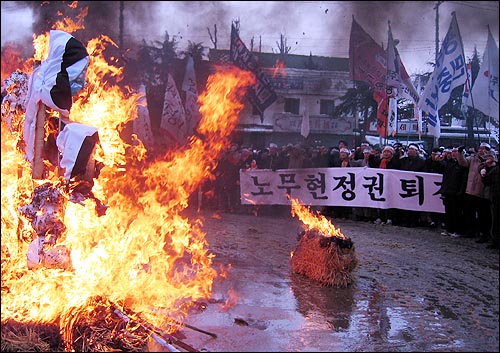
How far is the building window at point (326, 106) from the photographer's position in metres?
11.4

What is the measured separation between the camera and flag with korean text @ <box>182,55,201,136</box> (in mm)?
10758

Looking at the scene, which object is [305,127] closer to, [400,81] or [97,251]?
[400,81]

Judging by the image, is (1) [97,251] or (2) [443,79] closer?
(1) [97,251]

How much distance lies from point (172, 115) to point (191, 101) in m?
0.55

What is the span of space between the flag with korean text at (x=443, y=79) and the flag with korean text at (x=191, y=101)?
185 inches

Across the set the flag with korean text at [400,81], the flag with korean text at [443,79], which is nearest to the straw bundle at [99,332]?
the flag with korean text at [443,79]

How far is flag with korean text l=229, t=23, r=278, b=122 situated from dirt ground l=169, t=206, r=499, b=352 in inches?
117

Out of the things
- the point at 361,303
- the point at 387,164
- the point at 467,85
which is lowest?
the point at 361,303

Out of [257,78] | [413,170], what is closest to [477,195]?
[413,170]

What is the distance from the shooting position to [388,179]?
31.4ft

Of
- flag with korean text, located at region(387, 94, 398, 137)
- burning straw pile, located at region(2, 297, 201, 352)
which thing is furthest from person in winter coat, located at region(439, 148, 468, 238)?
burning straw pile, located at region(2, 297, 201, 352)

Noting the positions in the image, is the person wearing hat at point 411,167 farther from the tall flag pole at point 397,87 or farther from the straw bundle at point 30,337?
the straw bundle at point 30,337

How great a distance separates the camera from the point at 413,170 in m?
9.45

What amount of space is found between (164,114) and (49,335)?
7884 mm
